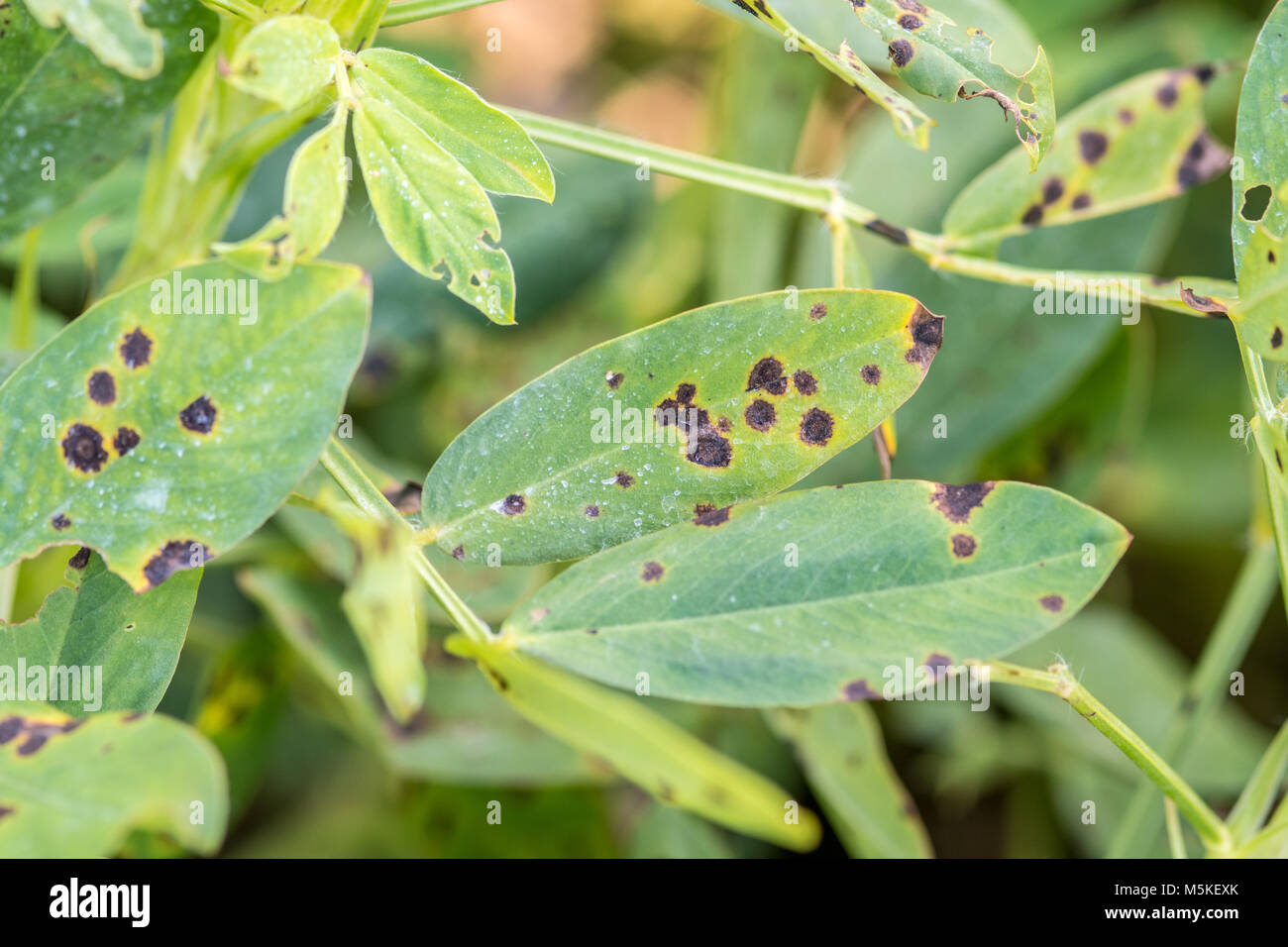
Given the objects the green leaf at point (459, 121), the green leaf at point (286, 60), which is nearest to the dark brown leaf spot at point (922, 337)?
the green leaf at point (459, 121)

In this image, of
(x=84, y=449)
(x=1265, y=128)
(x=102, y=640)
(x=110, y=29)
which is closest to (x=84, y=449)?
(x=84, y=449)

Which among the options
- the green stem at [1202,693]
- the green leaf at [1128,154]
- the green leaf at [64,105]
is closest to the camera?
the green leaf at [64,105]

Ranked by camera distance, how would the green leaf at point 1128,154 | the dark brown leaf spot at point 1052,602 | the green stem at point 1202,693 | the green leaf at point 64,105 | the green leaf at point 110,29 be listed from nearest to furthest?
the green leaf at point 110,29 < the dark brown leaf spot at point 1052,602 < the green leaf at point 64,105 < the green leaf at point 1128,154 < the green stem at point 1202,693

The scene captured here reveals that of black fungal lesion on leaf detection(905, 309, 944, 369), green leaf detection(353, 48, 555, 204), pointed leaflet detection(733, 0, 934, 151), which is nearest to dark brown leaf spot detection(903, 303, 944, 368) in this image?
black fungal lesion on leaf detection(905, 309, 944, 369)

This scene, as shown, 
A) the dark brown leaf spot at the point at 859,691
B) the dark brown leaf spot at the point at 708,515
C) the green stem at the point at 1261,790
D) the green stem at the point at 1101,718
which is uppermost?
the dark brown leaf spot at the point at 708,515

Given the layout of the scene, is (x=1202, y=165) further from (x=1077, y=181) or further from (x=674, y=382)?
(x=674, y=382)

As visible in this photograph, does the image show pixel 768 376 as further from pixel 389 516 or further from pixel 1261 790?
pixel 1261 790

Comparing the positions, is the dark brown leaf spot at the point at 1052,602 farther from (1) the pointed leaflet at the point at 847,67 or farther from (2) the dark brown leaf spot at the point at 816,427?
(1) the pointed leaflet at the point at 847,67

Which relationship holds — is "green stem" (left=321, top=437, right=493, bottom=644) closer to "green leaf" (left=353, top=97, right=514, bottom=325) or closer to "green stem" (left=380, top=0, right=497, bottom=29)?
"green leaf" (left=353, top=97, right=514, bottom=325)
